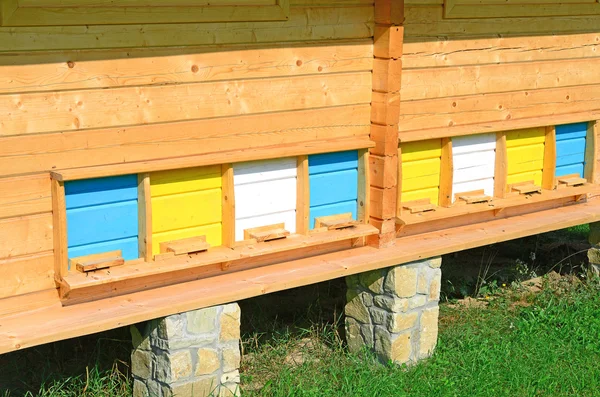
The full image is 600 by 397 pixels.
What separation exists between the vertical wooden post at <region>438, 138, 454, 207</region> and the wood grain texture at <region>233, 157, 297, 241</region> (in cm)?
140

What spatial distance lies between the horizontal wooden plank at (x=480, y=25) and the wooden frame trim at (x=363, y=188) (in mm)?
940

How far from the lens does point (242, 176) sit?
5.91 metres

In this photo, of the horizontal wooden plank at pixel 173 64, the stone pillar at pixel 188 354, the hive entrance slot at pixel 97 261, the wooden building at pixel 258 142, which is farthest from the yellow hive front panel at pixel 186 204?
the horizontal wooden plank at pixel 173 64

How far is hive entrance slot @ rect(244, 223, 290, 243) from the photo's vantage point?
5973 millimetres

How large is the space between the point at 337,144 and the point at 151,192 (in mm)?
1399

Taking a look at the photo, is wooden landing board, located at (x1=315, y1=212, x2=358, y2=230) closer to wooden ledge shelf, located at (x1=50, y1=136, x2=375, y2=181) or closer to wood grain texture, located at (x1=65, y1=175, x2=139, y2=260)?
wooden ledge shelf, located at (x1=50, y1=136, x2=375, y2=181)

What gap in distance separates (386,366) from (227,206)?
1.97 m

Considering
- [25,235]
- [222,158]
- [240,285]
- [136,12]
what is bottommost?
[240,285]

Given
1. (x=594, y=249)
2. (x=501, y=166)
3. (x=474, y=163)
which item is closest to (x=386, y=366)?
(x=474, y=163)

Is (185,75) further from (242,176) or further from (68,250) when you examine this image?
(68,250)

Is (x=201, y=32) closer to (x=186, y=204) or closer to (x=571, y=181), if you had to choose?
(x=186, y=204)

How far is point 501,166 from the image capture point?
734 centimetres

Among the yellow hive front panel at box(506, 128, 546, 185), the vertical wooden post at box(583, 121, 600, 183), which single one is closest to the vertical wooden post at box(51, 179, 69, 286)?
the yellow hive front panel at box(506, 128, 546, 185)

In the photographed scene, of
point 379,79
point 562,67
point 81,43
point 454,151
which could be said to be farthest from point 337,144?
point 562,67
